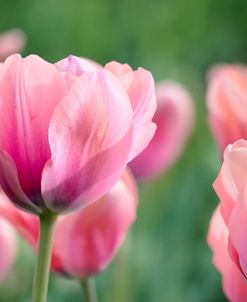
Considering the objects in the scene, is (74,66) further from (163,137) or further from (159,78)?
(159,78)

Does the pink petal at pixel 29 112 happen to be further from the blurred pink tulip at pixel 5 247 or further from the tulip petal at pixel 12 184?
the blurred pink tulip at pixel 5 247

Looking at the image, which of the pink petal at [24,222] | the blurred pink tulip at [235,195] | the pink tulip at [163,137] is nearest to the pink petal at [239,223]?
the blurred pink tulip at [235,195]

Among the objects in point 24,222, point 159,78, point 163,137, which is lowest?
point 159,78

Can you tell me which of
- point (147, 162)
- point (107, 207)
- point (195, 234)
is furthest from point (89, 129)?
point (195, 234)

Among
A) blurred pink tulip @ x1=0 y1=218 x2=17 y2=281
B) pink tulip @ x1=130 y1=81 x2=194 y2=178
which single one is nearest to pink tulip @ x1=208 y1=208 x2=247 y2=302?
blurred pink tulip @ x1=0 y1=218 x2=17 y2=281

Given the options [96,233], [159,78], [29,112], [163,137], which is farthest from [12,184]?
[159,78]

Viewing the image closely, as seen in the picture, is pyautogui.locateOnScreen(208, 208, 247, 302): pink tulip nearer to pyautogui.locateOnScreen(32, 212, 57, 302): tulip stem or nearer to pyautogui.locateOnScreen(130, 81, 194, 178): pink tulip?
pyautogui.locateOnScreen(32, 212, 57, 302): tulip stem

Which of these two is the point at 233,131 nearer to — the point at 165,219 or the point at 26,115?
the point at 26,115
